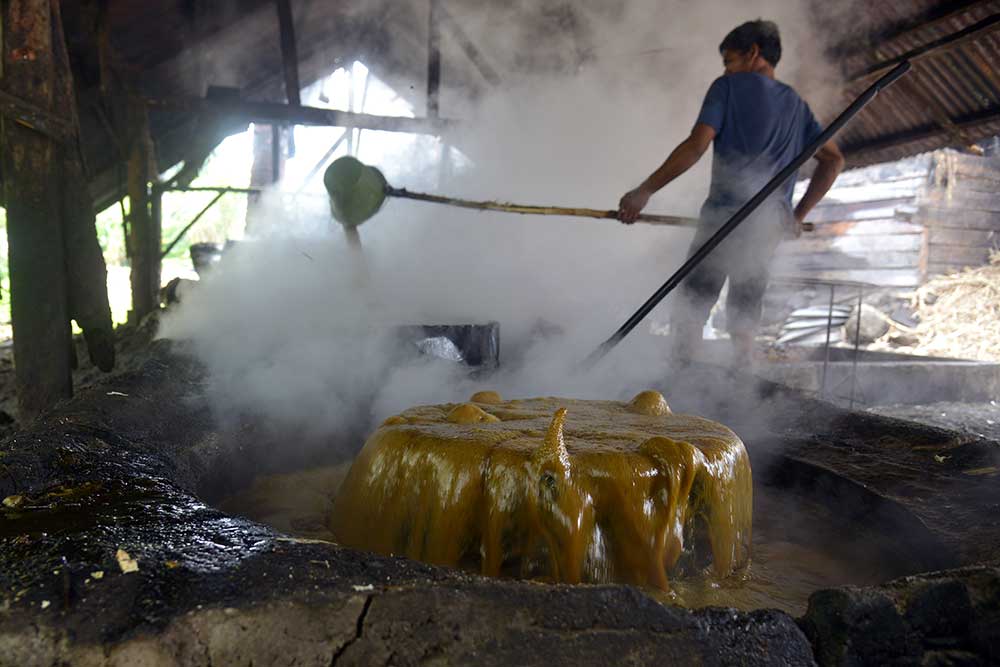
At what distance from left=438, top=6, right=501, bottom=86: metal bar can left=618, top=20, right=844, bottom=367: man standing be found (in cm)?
445

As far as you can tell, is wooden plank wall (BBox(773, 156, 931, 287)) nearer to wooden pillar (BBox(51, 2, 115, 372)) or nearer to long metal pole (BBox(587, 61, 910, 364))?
long metal pole (BBox(587, 61, 910, 364))

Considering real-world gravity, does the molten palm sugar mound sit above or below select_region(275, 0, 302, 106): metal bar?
below

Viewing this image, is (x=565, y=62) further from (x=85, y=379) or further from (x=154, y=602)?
(x=154, y=602)

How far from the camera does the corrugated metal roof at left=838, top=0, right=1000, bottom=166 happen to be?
5496 mm

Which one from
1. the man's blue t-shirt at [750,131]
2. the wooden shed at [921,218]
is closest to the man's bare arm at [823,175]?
the man's blue t-shirt at [750,131]

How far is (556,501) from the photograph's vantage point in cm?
185

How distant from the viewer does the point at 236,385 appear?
3.10 metres

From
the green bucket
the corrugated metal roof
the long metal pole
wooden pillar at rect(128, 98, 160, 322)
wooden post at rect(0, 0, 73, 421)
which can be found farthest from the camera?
wooden pillar at rect(128, 98, 160, 322)

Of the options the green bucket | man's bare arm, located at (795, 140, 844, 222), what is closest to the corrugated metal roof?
man's bare arm, located at (795, 140, 844, 222)

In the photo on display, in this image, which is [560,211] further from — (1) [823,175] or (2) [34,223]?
(2) [34,223]

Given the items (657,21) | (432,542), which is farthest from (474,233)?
(432,542)

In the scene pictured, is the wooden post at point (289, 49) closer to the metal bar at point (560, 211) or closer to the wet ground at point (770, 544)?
the metal bar at point (560, 211)

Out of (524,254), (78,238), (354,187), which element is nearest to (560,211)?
(354,187)

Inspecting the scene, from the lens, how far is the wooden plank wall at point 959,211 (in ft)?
41.0
